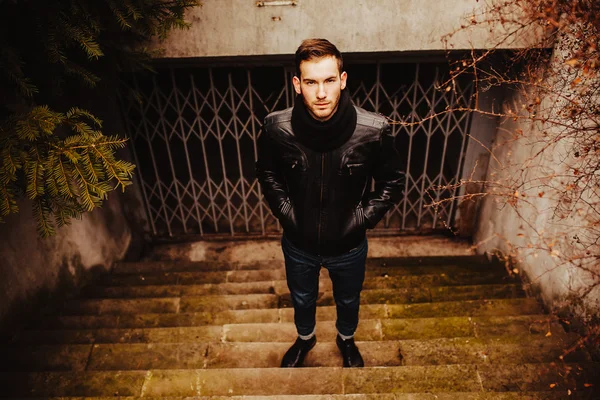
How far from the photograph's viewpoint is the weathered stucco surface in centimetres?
296

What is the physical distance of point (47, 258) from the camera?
3357mm

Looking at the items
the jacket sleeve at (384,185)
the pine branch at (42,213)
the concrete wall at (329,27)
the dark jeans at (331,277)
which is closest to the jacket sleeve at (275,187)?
the dark jeans at (331,277)

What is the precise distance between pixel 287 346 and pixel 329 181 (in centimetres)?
125

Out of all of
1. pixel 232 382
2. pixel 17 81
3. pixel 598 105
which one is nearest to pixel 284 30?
pixel 17 81

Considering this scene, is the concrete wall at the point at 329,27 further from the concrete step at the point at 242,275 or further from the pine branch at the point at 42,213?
the concrete step at the point at 242,275

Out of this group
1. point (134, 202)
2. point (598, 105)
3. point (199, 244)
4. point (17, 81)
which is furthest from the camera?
point (199, 244)

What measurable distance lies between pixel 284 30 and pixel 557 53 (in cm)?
190

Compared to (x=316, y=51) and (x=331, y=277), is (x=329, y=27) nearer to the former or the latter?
(x=316, y=51)

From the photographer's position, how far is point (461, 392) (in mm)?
2275

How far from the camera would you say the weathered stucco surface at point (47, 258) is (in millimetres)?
2955

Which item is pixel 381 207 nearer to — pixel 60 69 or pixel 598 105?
pixel 598 105

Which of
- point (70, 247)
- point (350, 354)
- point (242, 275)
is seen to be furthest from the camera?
point (242, 275)

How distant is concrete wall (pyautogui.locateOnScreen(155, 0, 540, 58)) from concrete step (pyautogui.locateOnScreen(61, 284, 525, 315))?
1.87 m

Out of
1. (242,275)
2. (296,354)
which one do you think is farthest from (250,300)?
(296,354)
